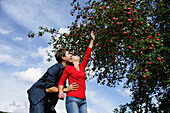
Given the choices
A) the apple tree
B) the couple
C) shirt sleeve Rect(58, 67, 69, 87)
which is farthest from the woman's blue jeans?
the apple tree

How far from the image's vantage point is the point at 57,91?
10.7ft

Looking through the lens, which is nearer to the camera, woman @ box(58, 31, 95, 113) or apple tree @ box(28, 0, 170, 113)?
woman @ box(58, 31, 95, 113)

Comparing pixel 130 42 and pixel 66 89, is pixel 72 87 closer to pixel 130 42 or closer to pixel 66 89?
pixel 66 89

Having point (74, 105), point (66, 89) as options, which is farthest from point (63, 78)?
point (74, 105)

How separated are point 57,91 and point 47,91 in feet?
0.54

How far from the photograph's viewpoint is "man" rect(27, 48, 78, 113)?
315cm

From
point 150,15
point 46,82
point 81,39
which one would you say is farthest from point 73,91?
point 150,15

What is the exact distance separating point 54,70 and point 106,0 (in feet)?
20.4

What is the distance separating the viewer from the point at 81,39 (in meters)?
9.02

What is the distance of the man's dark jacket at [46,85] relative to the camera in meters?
3.18

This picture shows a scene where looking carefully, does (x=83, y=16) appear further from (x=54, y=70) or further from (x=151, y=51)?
(x=54, y=70)

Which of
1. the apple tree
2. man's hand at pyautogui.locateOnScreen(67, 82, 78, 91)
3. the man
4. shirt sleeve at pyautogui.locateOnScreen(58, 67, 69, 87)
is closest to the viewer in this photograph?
the man

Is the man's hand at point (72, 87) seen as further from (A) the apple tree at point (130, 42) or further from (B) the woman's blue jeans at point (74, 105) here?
(A) the apple tree at point (130, 42)

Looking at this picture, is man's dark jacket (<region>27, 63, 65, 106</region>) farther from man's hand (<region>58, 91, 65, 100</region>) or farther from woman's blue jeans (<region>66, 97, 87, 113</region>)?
woman's blue jeans (<region>66, 97, 87, 113</region>)
